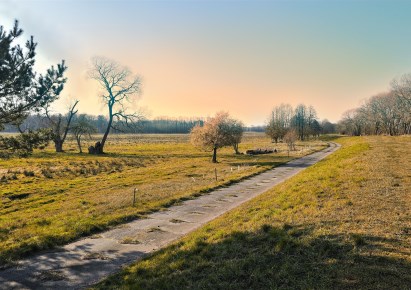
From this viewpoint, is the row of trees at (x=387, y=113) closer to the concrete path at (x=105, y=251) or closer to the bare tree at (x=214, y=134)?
the bare tree at (x=214, y=134)

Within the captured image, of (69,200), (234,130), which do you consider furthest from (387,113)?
(69,200)

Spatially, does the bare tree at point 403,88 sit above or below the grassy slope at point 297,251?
above

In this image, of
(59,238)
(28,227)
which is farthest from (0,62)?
(59,238)

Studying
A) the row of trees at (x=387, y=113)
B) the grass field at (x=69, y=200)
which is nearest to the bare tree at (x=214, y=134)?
the grass field at (x=69, y=200)

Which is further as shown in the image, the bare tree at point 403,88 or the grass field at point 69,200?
the bare tree at point 403,88

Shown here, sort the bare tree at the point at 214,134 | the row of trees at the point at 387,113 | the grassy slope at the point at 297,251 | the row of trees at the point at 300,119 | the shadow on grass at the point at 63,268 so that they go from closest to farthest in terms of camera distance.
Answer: the grassy slope at the point at 297,251, the shadow on grass at the point at 63,268, the bare tree at the point at 214,134, the row of trees at the point at 387,113, the row of trees at the point at 300,119

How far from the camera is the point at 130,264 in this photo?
877 centimetres

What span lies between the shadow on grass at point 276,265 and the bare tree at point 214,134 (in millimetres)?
30138

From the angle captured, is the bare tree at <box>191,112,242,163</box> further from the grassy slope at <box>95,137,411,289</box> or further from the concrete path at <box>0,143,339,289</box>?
the grassy slope at <box>95,137,411,289</box>

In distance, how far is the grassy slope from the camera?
251 inches

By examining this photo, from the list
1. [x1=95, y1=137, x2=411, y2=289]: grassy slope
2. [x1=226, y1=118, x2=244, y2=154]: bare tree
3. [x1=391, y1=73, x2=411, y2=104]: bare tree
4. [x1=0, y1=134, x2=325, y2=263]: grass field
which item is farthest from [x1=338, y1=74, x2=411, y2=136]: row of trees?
[x1=95, y1=137, x2=411, y2=289]: grassy slope

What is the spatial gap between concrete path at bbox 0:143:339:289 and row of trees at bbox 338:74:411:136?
8207cm

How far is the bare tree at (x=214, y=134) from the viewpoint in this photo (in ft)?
129

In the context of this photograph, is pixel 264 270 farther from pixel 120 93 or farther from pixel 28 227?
pixel 120 93
